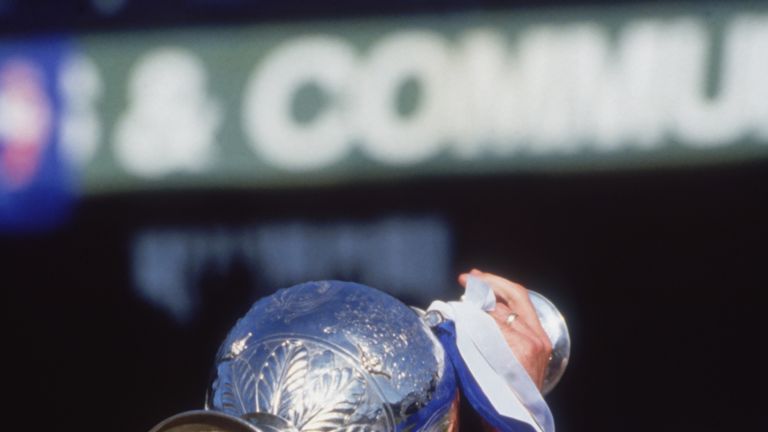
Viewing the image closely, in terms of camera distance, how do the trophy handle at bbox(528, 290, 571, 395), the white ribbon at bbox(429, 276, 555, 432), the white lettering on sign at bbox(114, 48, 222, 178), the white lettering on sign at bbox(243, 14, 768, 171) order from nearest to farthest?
the white ribbon at bbox(429, 276, 555, 432) → the trophy handle at bbox(528, 290, 571, 395) → the white lettering on sign at bbox(243, 14, 768, 171) → the white lettering on sign at bbox(114, 48, 222, 178)

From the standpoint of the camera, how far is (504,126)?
2473 millimetres

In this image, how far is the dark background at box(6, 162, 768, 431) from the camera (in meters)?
2.51

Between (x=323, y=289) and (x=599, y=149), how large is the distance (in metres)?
1.72

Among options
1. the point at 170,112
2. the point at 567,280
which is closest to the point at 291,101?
the point at 170,112

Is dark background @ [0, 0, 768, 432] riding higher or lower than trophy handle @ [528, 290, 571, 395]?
lower

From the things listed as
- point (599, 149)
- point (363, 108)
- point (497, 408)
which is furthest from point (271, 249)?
point (497, 408)

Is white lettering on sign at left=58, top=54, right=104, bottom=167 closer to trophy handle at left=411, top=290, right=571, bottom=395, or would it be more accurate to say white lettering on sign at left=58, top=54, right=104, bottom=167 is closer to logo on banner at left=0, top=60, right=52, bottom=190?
logo on banner at left=0, top=60, right=52, bottom=190

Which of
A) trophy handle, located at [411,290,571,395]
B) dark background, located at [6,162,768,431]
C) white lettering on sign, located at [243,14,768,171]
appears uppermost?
white lettering on sign, located at [243,14,768,171]

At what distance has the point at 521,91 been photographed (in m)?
2.46

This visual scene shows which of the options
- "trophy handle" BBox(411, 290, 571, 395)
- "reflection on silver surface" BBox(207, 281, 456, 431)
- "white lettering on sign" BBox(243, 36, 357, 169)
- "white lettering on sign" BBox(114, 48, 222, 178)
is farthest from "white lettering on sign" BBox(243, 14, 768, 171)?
"reflection on silver surface" BBox(207, 281, 456, 431)

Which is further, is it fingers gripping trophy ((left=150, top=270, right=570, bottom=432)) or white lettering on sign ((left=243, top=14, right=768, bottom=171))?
white lettering on sign ((left=243, top=14, right=768, bottom=171))

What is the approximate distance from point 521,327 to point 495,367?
2.7 inches

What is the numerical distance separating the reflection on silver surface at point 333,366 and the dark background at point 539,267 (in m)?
1.69

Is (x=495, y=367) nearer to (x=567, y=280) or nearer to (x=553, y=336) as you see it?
(x=553, y=336)
